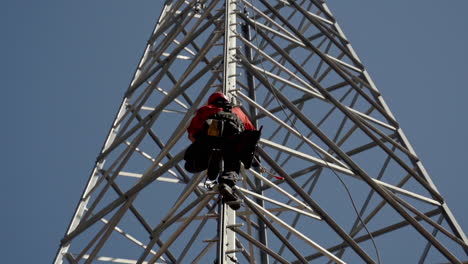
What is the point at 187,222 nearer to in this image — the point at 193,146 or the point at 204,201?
the point at 204,201

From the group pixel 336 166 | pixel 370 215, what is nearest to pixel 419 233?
pixel 336 166

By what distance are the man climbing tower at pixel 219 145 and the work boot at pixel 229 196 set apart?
47 millimetres

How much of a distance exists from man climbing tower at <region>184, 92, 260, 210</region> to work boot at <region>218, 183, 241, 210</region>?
0.16 ft

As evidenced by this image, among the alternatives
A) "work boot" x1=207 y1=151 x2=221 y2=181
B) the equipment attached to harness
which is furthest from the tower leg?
the equipment attached to harness

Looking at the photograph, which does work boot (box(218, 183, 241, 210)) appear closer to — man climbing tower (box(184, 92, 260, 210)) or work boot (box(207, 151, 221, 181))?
man climbing tower (box(184, 92, 260, 210))

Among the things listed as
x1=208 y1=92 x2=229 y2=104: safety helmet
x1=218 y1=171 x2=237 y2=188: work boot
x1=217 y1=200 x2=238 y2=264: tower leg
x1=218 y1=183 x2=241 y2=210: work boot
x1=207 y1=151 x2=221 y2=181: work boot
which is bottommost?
x1=217 y1=200 x2=238 y2=264: tower leg

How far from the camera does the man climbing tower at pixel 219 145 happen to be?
898 centimetres

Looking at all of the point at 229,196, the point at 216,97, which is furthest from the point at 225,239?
the point at 216,97

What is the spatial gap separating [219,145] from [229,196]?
75cm

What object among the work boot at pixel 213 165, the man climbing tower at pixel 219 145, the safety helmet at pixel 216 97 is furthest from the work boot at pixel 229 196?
the safety helmet at pixel 216 97

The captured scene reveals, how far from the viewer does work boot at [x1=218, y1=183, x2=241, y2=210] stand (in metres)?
8.52

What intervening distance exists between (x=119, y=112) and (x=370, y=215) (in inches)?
199

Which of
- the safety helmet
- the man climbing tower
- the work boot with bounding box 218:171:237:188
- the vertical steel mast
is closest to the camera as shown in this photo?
the vertical steel mast

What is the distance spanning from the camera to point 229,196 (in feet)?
28.1
